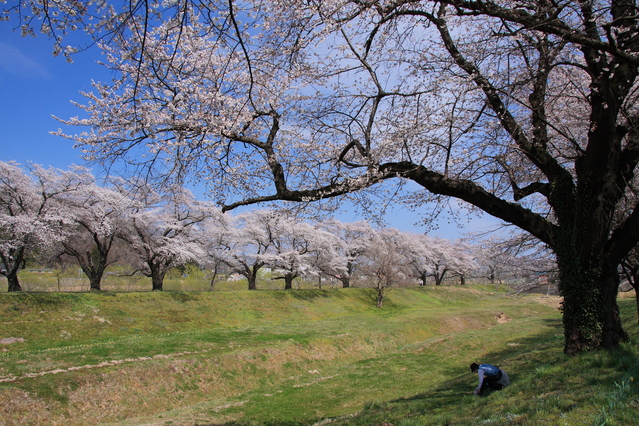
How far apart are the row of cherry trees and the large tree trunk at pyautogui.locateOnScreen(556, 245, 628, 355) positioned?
18.3 ft

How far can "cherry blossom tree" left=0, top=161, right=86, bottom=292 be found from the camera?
19.9 m

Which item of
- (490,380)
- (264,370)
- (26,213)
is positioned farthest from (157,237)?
(490,380)

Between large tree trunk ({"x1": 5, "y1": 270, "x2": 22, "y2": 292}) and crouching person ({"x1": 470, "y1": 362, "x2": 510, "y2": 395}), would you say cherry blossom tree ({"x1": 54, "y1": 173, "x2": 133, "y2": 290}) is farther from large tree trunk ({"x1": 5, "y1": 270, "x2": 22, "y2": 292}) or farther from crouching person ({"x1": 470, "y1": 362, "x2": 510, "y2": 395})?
crouching person ({"x1": 470, "y1": 362, "x2": 510, "y2": 395})

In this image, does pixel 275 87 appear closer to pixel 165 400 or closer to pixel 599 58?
pixel 599 58

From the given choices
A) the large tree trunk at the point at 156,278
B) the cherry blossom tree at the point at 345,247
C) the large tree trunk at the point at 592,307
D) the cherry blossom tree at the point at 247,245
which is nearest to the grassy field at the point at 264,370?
the large tree trunk at the point at 592,307

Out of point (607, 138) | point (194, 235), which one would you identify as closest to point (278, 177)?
point (607, 138)

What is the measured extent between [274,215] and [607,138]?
6.45 meters

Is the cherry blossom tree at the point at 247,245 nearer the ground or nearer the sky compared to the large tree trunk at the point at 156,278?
nearer the sky

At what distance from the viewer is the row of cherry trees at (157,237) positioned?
20750mm

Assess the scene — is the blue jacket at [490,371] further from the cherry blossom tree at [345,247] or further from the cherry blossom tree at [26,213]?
the cherry blossom tree at [345,247]

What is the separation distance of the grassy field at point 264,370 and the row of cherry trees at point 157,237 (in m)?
4.45

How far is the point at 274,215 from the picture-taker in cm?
823

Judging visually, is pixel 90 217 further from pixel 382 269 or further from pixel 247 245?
pixel 382 269

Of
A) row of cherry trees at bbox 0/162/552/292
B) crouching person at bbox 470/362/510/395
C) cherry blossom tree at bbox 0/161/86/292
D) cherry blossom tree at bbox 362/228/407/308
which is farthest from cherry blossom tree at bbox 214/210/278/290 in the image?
crouching person at bbox 470/362/510/395
